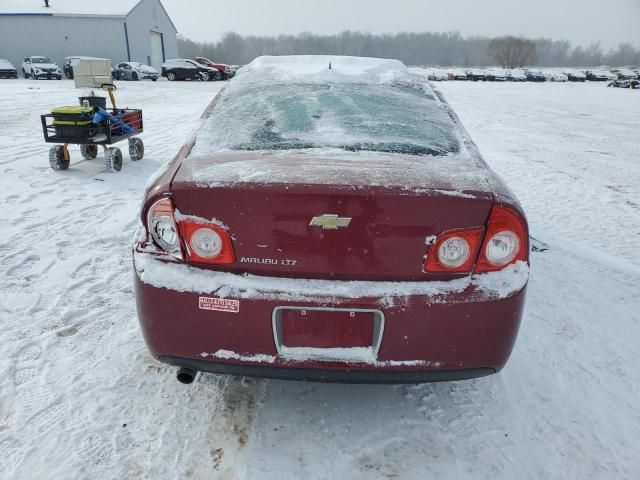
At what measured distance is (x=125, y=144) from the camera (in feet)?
29.3

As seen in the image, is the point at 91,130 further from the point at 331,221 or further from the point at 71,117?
the point at 331,221

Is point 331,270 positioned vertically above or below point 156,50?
above

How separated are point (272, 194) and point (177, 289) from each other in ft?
1.79

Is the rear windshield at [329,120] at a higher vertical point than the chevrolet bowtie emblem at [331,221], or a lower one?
higher

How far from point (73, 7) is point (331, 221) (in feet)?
157

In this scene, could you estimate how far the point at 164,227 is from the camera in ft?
6.30

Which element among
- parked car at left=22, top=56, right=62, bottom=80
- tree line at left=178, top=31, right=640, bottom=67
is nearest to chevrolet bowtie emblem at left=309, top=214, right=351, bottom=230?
parked car at left=22, top=56, right=62, bottom=80

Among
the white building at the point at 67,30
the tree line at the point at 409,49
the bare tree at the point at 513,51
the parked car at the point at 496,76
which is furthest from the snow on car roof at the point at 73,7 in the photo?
the bare tree at the point at 513,51

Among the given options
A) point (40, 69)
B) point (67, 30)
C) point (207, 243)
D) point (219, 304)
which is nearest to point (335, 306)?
point (219, 304)

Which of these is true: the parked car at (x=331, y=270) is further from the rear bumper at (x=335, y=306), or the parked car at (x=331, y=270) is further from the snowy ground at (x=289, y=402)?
the snowy ground at (x=289, y=402)

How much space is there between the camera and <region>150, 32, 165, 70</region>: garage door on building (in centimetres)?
4406

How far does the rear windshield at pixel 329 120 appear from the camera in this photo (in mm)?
2414

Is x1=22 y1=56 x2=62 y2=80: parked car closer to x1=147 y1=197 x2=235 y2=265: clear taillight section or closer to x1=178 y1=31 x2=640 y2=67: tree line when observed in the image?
x1=147 y1=197 x2=235 y2=265: clear taillight section

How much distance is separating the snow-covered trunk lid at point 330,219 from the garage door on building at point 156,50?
47.5 metres
